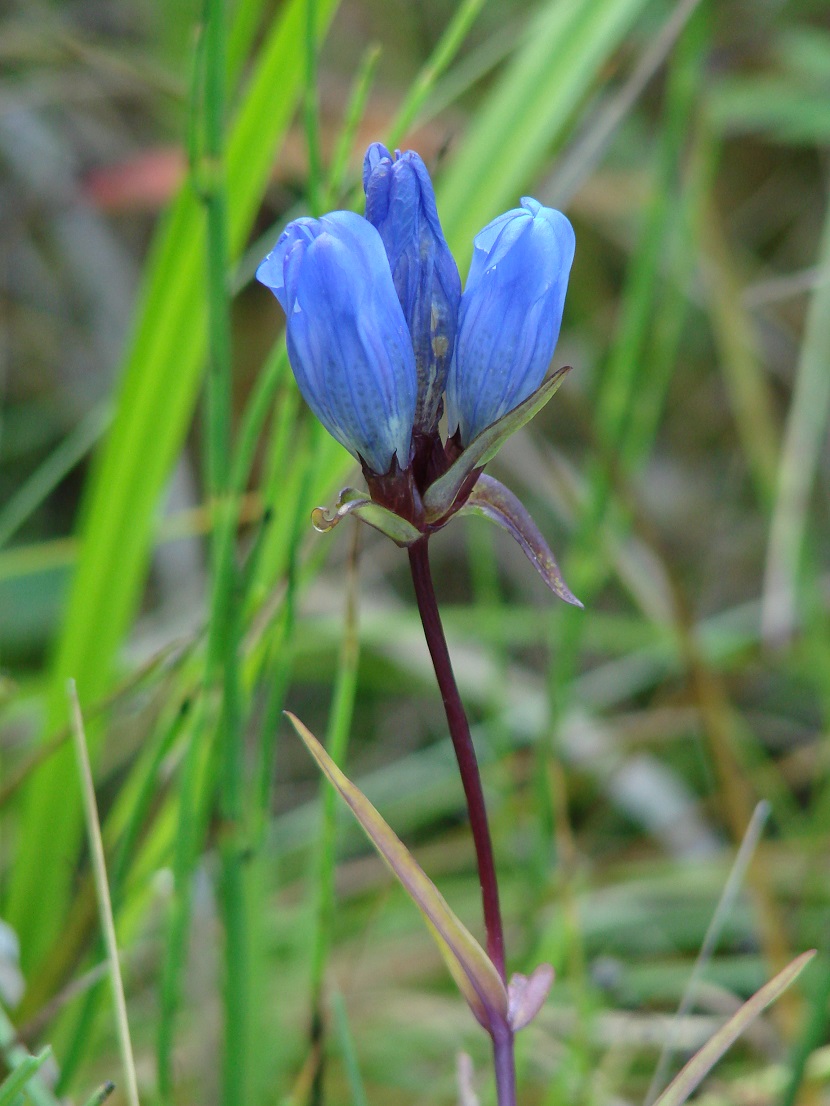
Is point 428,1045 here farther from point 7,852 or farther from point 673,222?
point 673,222

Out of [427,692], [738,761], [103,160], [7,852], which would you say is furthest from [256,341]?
[738,761]

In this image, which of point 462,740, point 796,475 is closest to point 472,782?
point 462,740

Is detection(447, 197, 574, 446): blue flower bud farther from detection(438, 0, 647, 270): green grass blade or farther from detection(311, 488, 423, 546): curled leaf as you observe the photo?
detection(438, 0, 647, 270): green grass blade

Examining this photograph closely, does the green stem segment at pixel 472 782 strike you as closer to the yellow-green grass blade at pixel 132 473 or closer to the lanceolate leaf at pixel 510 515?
the lanceolate leaf at pixel 510 515

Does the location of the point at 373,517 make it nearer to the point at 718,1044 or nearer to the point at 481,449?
the point at 481,449

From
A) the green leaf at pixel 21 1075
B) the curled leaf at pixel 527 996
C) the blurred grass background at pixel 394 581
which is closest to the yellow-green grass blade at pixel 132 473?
the blurred grass background at pixel 394 581


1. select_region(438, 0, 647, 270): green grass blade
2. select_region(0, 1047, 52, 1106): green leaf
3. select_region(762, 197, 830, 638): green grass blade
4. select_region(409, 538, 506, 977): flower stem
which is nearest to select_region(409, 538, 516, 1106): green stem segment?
select_region(409, 538, 506, 977): flower stem
